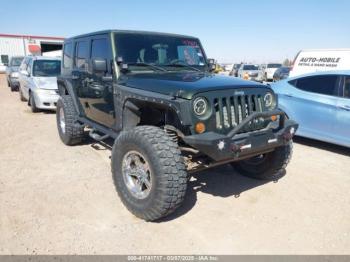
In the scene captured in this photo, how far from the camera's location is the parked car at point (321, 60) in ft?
32.0

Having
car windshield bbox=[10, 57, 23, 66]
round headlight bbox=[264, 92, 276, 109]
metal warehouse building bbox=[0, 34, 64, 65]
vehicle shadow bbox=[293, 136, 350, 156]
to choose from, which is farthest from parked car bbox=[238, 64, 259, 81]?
metal warehouse building bbox=[0, 34, 64, 65]

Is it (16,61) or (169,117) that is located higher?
(16,61)

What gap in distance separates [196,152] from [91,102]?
90.5 inches

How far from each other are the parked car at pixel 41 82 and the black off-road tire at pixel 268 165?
6.69 meters

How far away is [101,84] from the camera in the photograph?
4.59 m

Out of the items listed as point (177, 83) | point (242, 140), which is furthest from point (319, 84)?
point (177, 83)

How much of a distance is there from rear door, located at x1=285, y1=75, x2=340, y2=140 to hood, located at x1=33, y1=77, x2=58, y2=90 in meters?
6.64

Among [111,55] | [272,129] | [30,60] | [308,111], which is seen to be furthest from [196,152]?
[30,60]

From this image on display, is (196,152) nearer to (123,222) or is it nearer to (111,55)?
(123,222)

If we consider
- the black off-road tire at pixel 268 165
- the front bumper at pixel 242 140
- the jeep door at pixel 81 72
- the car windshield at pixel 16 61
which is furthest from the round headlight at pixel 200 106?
the car windshield at pixel 16 61

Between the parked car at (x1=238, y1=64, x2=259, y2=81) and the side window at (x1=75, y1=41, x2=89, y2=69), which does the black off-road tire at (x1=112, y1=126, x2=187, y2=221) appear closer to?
the side window at (x1=75, y1=41, x2=89, y2=69)

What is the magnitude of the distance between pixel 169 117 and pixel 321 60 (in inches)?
329

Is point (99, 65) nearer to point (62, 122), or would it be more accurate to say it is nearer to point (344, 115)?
point (62, 122)

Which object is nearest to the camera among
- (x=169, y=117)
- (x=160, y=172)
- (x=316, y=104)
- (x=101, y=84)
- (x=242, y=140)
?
(x=160, y=172)
